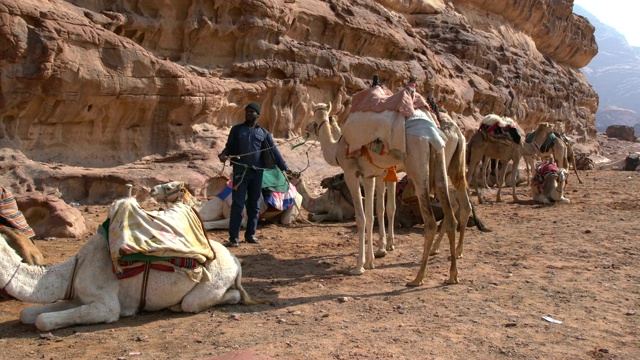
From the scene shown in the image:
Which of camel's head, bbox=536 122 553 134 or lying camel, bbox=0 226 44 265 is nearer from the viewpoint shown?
lying camel, bbox=0 226 44 265

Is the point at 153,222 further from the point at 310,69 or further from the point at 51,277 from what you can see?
the point at 310,69

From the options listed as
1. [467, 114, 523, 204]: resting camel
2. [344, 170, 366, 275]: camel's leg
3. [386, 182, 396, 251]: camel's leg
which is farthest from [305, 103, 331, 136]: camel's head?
[467, 114, 523, 204]: resting camel

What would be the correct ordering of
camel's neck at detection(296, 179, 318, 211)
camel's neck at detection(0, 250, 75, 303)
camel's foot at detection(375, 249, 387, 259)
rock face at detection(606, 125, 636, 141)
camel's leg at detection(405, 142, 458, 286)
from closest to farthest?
camel's neck at detection(0, 250, 75, 303)
camel's leg at detection(405, 142, 458, 286)
camel's foot at detection(375, 249, 387, 259)
camel's neck at detection(296, 179, 318, 211)
rock face at detection(606, 125, 636, 141)

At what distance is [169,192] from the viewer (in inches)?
240

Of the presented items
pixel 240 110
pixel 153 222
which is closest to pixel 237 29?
pixel 240 110

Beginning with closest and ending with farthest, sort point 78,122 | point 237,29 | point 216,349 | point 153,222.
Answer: point 216,349 < point 153,222 < point 78,122 < point 237,29

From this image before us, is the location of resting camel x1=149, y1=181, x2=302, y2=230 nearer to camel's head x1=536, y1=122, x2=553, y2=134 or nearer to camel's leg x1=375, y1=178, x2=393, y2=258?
camel's leg x1=375, y1=178, x2=393, y2=258

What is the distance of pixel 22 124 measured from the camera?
1226cm

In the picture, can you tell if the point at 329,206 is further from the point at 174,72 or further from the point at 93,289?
the point at 93,289

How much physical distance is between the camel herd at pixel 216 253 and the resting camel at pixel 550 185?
6.06m

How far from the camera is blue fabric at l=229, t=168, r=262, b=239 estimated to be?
8.98 m

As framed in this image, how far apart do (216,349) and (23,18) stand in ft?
31.3

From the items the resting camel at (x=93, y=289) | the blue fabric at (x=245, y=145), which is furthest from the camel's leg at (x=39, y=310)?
the blue fabric at (x=245, y=145)

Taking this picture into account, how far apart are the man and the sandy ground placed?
421mm
